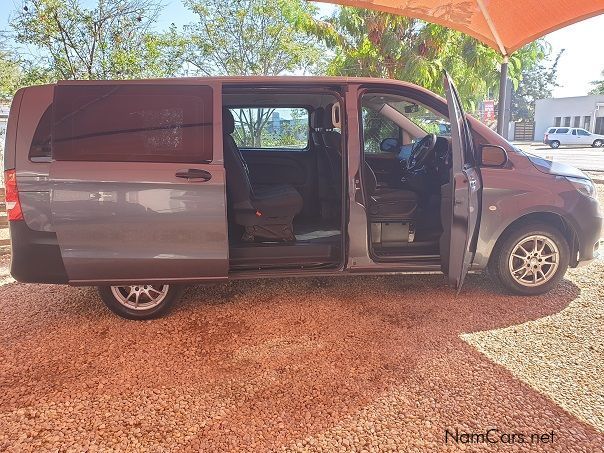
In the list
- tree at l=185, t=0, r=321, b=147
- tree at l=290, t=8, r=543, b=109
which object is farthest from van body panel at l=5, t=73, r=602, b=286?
tree at l=185, t=0, r=321, b=147

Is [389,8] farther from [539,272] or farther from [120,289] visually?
[120,289]

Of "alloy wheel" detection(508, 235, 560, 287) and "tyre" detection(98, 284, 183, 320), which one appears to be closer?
"tyre" detection(98, 284, 183, 320)

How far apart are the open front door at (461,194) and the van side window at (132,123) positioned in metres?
1.82

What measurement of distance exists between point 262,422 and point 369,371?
31.5 inches

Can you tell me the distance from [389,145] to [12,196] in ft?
11.5

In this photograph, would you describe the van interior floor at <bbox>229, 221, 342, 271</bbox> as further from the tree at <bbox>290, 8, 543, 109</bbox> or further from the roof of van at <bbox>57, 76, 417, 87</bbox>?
the tree at <bbox>290, 8, 543, 109</bbox>

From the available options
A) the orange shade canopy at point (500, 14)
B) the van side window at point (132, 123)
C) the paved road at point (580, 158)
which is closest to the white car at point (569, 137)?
the paved road at point (580, 158)

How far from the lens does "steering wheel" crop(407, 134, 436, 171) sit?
156 inches

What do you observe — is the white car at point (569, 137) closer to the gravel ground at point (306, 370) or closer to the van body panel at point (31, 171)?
the gravel ground at point (306, 370)

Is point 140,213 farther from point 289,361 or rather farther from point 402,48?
point 402,48

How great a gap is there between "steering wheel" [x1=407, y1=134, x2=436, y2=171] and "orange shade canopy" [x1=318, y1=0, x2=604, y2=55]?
9.62ft

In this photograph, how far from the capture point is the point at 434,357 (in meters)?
2.93

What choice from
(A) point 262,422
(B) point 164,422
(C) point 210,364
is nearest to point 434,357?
(A) point 262,422

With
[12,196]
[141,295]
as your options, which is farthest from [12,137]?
[141,295]
